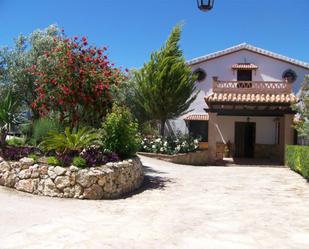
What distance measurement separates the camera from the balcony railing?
21.8m

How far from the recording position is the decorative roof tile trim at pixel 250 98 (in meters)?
21.1

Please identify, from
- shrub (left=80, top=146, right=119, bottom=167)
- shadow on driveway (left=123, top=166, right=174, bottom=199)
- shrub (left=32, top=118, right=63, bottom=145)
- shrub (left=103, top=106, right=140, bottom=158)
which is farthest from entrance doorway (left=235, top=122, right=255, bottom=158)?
shrub (left=80, top=146, right=119, bottom=167)

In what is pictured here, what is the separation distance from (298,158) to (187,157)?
615 cm

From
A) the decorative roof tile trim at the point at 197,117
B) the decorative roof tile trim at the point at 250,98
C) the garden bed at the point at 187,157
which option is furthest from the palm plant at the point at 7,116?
the decorative roof tile trim at the point at 197,117

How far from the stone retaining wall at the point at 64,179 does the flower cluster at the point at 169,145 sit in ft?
32.6

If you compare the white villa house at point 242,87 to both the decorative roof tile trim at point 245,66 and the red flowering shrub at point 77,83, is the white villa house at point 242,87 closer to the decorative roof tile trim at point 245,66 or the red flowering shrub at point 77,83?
the decorative roof tile trim at point 245,66

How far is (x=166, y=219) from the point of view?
796 cm

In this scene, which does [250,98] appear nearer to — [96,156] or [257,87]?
[257,87]

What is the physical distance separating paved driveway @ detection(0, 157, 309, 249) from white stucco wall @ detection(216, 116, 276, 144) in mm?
13371

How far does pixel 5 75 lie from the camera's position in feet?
55.9

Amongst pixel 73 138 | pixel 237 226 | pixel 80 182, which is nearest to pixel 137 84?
pixel 73 138

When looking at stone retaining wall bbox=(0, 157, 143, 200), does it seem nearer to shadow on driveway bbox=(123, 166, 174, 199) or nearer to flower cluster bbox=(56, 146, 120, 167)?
flower cluster bbox=(56, 146, 120, 167)

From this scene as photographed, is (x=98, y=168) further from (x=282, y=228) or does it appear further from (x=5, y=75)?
(x=5, y=75)

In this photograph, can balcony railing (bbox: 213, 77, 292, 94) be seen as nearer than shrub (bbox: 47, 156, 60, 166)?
No
